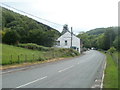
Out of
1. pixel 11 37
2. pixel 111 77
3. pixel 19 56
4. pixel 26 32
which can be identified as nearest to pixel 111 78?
pixel 111 77

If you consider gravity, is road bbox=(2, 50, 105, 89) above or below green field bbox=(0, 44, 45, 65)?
below

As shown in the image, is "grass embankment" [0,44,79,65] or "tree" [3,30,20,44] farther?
"tree" [3,30,20,44]

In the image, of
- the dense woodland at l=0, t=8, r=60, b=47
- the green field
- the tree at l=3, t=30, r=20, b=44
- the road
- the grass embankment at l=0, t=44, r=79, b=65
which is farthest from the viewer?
the dense woodland at l=0, t=8, r=60, b=47

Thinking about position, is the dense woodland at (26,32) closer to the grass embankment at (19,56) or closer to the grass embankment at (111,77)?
the grass embankment at (19,56)

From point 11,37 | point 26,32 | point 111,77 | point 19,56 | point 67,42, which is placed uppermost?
point 26,32


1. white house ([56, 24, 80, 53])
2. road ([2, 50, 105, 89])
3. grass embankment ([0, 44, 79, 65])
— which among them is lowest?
road ([2, 50, 105, 89])

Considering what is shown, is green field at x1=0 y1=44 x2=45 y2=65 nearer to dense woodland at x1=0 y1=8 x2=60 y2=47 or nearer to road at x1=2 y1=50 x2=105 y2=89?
road at x1=2 y1=50 x2=105 y2=89

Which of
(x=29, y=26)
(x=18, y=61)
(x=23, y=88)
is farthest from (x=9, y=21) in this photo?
(x=23, y=88)

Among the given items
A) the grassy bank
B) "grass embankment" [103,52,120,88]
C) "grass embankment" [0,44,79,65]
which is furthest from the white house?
the grassy bank

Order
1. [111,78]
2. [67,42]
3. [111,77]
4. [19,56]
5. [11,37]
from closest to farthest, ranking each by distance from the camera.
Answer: [111,78] < [111,77] < [19,56] < [11,37] < [67,42]

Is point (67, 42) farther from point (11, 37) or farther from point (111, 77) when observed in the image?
point (111, 77)

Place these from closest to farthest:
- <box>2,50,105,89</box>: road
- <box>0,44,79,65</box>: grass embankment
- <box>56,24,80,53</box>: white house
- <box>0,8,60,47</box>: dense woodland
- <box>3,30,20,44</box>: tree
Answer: <box>2,50,105,89</box>: road, <box>0,44,79,65</box>: grass embankment, <box>3,30,20,44</box>: tree, <box>0,8,60,47</box>: dense woodland, <box>56,24,80,53</box>: white house

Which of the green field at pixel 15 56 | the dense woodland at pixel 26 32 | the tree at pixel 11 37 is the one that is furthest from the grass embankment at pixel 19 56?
the dense woodland at pixel 26 32

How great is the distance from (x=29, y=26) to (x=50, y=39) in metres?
9.08
